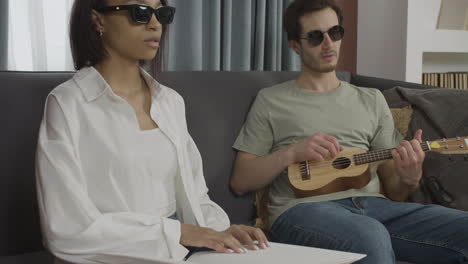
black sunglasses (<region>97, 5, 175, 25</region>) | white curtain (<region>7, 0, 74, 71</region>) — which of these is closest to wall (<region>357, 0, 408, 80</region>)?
white curtain (<region>7, 0, 74, 71</region>)

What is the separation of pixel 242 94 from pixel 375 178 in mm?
492

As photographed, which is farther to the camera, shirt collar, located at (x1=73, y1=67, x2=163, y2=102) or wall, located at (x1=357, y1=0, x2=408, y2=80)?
wall, located at (x1=357, y1=0, x2=408, y2=80)

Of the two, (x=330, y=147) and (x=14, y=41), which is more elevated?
(x=14, y=41)

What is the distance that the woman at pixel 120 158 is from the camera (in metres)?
1.39

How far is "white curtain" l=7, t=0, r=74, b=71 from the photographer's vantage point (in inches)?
92.7

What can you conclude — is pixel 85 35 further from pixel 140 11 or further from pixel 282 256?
pixel 282 256

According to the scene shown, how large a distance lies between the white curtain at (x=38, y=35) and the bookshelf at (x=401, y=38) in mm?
1615

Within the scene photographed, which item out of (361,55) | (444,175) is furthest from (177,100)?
(361,55)

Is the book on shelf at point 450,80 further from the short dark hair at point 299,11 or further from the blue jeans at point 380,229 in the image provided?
the blue jeans at point 380,229

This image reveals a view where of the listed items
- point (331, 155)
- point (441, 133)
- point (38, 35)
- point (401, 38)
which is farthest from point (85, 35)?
point (401, 38)

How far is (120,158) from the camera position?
152cm

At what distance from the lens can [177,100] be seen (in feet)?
5.82

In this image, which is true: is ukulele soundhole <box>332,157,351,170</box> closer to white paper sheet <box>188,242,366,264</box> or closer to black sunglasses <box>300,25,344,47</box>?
black sunglasses <box>300,25,344,47</box>

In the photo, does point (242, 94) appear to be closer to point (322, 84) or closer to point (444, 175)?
point (322, 84)
